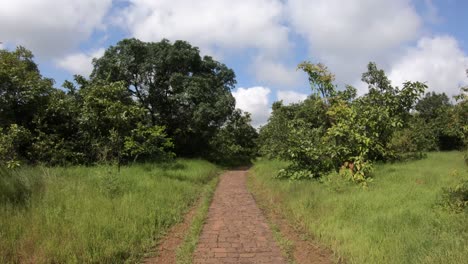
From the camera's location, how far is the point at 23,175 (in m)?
9.61

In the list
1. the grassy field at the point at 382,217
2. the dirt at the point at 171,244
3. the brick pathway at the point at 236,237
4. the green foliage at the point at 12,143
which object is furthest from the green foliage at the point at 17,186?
the grassy field at the point at 382,217

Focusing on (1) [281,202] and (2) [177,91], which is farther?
(2) [177,91]

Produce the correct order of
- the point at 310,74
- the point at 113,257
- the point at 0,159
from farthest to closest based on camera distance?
1. the point at 310,74
2. the point at 0,159
3. the point at 113,257

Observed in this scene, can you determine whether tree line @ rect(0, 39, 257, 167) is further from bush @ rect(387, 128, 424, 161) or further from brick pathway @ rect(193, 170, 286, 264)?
bush @ rect(387, 128, 424, 161)

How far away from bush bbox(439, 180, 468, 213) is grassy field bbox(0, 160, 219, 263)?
230 inches

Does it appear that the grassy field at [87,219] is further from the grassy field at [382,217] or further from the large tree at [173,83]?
the large tree at [173,83]

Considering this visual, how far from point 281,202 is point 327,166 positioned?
11.8 ft

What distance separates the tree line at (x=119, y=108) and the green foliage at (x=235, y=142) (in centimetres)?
63

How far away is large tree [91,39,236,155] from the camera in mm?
24797

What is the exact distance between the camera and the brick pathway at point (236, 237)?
6.66 meters

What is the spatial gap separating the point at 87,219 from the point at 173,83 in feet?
61.8

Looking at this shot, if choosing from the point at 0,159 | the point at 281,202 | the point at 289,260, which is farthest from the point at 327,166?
the point at 0,159

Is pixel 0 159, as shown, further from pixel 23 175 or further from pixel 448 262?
pixel 448 262

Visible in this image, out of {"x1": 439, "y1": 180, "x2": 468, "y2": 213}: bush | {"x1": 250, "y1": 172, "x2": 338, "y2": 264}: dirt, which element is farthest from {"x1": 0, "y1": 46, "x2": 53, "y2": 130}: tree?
{"x1": 439, "y1": 180, "x2": 468, "y2": 213}: bush
